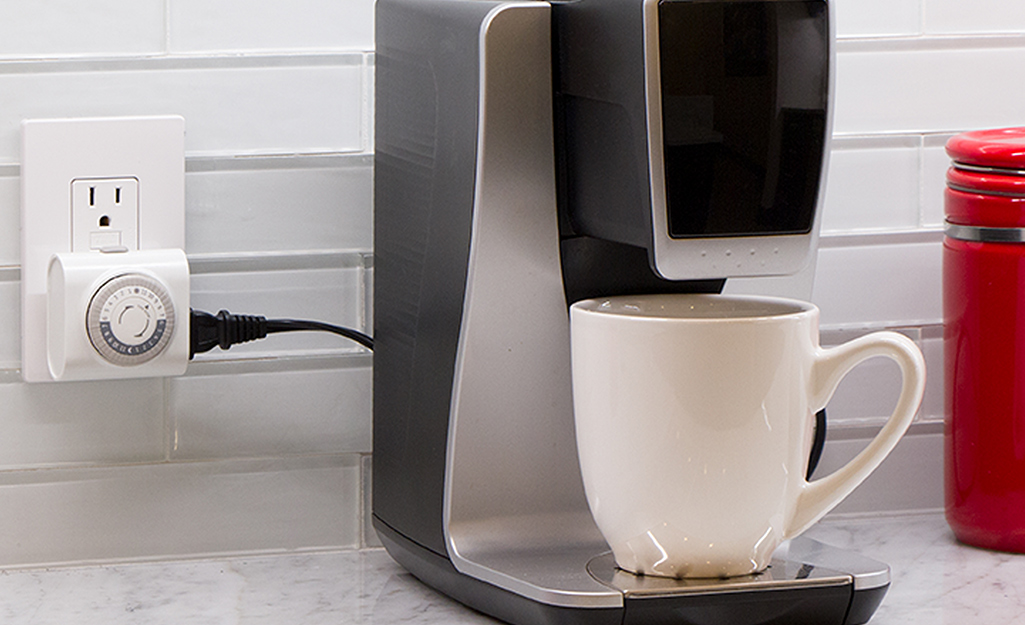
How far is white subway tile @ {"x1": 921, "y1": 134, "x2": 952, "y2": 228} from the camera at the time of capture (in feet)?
2.83

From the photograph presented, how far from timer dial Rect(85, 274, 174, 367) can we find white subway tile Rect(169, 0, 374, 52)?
0.15 meters

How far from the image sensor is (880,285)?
86cm

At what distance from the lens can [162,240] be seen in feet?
2.44

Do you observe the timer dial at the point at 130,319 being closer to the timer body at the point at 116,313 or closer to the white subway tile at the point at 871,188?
the timer body at the point at 116,313

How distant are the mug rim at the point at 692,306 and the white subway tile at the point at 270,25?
264 millimetres

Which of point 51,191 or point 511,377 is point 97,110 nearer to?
point 51,191

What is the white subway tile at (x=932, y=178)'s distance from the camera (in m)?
0.86

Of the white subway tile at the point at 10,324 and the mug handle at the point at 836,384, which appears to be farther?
the white subway tile at the point at 10,324

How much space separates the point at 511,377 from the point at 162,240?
9.9 inches

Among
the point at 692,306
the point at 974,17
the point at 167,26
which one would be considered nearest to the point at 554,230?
the point at 692,306

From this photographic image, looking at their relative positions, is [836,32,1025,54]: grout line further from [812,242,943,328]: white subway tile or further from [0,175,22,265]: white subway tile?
[0,175,22,265]: white subway tile

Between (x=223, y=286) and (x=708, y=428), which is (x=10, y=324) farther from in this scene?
(x=708, y=428)

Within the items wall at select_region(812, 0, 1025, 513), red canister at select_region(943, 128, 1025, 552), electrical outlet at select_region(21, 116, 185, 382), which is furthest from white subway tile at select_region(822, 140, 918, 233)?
electrical outlet at select_region(21, 116, 185, 382)

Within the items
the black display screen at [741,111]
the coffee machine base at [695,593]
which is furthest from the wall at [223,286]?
the black display screen at [741,111]
